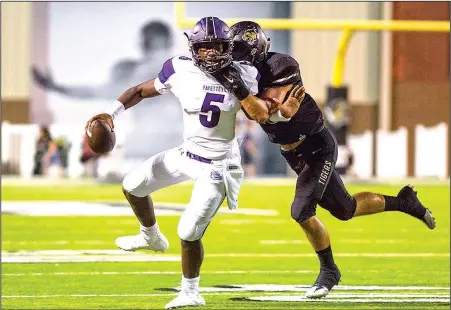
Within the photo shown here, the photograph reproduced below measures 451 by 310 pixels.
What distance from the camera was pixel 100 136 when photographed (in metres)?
5.07

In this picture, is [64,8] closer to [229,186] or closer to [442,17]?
[442,17]

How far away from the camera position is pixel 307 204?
229 inches

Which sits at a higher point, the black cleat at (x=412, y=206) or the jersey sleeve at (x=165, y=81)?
the jersey sleeve at (x=165, y=81)

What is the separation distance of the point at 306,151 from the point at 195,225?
79 centimetres

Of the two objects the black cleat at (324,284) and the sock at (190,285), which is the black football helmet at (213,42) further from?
the black cleat at (324,284)

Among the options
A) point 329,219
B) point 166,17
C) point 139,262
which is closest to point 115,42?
point 166,17

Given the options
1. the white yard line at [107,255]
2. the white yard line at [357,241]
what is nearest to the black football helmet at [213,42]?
the white yard line at [107,255]

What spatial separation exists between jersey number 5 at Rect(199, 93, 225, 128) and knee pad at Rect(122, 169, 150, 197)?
43 cm

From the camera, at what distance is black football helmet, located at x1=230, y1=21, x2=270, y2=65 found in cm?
515

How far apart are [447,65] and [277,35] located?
11.3ft

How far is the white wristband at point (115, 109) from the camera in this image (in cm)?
526

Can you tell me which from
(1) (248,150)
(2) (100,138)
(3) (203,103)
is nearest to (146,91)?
(3) (203,103)

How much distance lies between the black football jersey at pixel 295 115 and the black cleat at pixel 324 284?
2.30 feet

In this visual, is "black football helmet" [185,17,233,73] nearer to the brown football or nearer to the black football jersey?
the black football jersey
